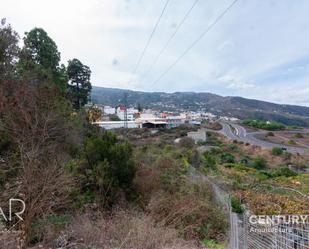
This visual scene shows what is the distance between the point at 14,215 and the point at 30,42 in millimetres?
15016

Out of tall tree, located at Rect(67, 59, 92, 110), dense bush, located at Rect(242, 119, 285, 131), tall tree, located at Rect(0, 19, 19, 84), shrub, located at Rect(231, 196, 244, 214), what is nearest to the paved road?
dense bush, located at Rect(242, 119, 285, 131)

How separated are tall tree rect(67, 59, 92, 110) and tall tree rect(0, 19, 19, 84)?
46.7ft

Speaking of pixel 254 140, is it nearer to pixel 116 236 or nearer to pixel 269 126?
pixel 269 126

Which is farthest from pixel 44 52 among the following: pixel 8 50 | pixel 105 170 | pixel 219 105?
pixel 219 105

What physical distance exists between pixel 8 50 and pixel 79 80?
16.0 metres

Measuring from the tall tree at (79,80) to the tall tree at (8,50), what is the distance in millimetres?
14242

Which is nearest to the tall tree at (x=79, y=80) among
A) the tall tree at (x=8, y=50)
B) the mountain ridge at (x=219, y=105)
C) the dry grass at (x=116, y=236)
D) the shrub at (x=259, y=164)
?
the tall tree at (x=8, y=50)

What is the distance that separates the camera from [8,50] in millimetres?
13039

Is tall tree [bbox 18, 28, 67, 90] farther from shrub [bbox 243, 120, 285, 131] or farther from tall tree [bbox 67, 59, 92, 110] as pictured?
shrub [bbox 243, 120, 285, 131]

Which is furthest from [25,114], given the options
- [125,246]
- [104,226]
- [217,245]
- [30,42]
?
[30,42]

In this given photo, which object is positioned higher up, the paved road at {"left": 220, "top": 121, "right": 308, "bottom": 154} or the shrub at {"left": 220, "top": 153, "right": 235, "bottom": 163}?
the shrub at {"left": 220, "top": 153, "right": 235, "bottom": 163}

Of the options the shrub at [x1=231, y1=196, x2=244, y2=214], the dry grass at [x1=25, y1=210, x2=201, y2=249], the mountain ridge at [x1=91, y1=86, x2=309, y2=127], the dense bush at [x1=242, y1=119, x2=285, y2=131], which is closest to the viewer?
the dry grass at [x1=25, y1=210, x2=201, y2=249]

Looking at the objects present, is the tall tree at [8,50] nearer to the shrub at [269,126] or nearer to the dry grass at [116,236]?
the dry grass at [116,236]

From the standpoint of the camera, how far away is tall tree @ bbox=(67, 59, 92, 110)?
28406mm
